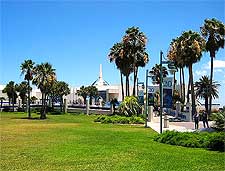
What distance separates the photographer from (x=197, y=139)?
2042 cm

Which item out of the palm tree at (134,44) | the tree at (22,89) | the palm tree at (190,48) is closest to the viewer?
the palm tree at (190,48)

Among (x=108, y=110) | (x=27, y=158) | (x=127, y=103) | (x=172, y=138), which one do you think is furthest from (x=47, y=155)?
(x=108, y=110)

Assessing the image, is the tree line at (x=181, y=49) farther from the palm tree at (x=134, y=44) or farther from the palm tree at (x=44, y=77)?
the palm tree at (x=44, y=77)

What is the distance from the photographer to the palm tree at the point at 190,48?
5084 cm

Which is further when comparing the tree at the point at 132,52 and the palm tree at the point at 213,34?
the tree at the point at 132,52

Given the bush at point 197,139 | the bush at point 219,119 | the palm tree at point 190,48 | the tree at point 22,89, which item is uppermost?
the palm tree at point 190,48

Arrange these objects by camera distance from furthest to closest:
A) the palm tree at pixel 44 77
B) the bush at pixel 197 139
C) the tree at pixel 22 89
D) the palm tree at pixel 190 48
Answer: the tree at pixel 22 89 → the palm tree at pixel 44 77 → the palm tree at pixel 190 48 → the bush at pixel 197 139

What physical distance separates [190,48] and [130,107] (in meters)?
10.9

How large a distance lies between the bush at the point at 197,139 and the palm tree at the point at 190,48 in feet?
96.0

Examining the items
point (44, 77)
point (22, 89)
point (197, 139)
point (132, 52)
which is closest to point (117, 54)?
point (132, 52)

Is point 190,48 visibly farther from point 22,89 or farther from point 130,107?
point 22,89

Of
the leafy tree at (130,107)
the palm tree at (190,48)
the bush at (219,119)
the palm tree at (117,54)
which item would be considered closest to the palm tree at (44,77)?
the palm tree at (117,54)

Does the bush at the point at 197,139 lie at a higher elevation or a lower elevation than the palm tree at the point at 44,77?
lower

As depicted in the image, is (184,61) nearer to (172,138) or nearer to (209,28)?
(209,28)
